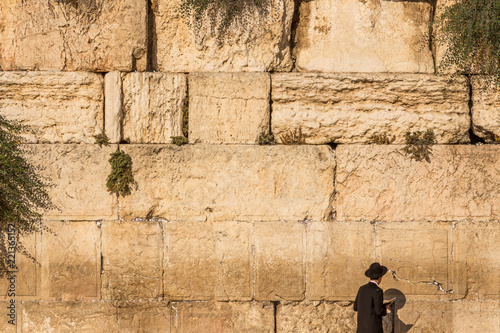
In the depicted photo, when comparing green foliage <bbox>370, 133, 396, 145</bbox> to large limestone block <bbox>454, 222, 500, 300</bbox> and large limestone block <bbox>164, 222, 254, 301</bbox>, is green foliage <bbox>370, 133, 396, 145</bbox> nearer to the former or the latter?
large limestone block <bbox>454, 222, 500, 300</bbox>

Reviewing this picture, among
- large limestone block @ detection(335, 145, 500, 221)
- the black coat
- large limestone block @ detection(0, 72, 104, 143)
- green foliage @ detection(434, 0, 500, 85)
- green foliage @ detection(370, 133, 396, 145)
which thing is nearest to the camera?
the black coat

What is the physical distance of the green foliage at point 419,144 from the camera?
6.03 metres

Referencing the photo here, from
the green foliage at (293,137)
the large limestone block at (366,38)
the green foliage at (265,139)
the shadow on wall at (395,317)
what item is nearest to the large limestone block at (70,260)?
the green foliage at (265,139)

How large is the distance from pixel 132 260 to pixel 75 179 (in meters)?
1.08

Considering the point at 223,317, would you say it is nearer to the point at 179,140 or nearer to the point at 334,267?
the point at 334,267

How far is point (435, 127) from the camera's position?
6.11 m

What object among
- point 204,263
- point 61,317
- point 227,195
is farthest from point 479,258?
point 61,317

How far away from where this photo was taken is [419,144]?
6.05 meters

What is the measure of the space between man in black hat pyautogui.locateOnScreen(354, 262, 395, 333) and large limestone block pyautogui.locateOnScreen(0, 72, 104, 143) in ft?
10.9

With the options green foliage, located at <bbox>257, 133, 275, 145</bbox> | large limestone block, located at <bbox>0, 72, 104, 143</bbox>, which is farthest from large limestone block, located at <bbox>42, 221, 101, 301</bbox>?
green foliage, located at <bbox>257, 133, 275, 145</bbox>

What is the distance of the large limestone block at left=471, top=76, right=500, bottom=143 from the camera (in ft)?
20.1

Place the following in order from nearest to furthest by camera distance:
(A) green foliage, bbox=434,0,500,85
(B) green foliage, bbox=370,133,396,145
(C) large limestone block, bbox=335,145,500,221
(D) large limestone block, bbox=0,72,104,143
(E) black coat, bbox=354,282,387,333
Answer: (E) black coat, bbox=354,282,387,333 → (A) green foliage, bbox=434,0,500,85 → (D) large limestone block, bbox=0,72,104,143 → (C) large limestone block, bbox=335,145,500,221 → (B) green foliage, bbox=370,133,396,145

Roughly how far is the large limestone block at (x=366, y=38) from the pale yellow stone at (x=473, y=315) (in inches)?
105

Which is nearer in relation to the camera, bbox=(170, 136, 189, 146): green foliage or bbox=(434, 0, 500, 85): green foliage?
bbox=(434, 0, 500, 85): green foliage
